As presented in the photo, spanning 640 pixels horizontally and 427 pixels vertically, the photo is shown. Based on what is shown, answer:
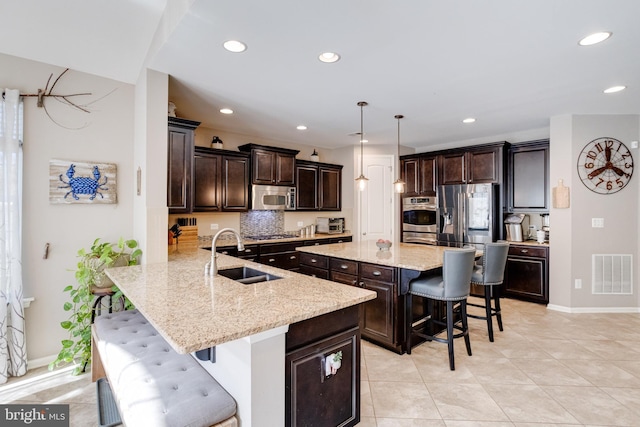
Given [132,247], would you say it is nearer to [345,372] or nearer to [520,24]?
[345,372]

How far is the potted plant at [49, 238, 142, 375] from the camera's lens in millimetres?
2535

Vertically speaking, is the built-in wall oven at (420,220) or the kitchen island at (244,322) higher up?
the built-in wall oven at (420,220)

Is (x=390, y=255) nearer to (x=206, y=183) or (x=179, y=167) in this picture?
(x=179, y=167)

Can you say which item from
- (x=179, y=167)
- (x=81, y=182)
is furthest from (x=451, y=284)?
(x=81, y=182)

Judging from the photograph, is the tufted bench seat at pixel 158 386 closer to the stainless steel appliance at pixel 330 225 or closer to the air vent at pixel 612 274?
the stainless steel appliance at pixel 330 225

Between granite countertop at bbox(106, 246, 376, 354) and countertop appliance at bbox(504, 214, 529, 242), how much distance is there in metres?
3.82

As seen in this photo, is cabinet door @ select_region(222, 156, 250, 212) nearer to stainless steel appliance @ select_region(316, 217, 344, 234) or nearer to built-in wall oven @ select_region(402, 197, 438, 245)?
stainless steel appliance @ select_region(316, 217, 344, 234)

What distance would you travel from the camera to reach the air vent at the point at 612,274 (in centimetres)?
409

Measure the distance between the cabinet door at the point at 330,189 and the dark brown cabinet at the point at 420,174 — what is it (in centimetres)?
123

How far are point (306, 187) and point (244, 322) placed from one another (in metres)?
4.24

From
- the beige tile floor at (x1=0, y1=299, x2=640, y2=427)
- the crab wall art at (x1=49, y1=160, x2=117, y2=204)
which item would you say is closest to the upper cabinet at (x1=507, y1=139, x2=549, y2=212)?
the beige tile floor at (x1=0, y1=299, x2=640, y2=427)

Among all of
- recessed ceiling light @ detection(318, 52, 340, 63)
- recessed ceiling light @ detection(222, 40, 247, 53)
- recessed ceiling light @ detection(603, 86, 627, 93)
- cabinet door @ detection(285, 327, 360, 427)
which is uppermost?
recessed ceiling light @ detection(603, 86, 627, 93)

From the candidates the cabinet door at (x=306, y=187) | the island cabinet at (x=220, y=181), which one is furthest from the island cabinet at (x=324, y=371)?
the cabinet door at (x=306, y=187)

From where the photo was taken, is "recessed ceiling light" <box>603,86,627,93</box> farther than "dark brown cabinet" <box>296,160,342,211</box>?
No
